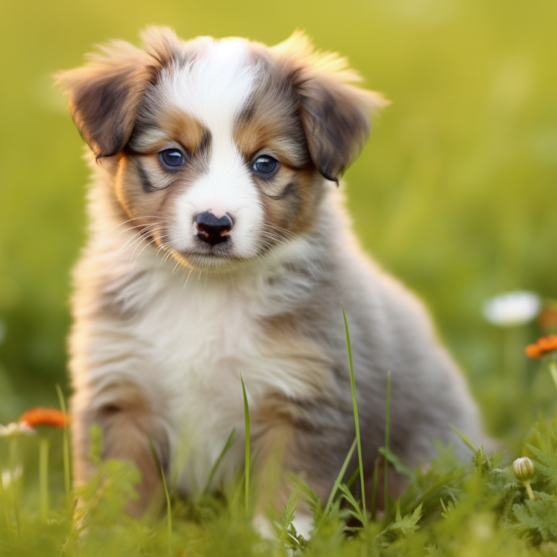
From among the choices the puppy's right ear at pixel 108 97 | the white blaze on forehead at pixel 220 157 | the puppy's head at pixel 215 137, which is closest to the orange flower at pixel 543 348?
the puppy's head at pixel 215 137

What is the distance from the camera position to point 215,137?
2.96 m

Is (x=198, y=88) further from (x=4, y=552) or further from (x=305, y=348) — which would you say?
(x=4, y=552)

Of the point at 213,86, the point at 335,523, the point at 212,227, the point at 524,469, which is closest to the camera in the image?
the point at 335,523

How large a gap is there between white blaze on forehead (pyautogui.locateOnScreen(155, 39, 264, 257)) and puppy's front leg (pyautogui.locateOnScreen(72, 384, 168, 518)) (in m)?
0.74

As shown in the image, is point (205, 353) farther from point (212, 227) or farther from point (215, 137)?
point (215, 137)

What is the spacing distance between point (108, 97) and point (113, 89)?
1.5 inches

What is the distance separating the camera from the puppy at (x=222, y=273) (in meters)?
2.98

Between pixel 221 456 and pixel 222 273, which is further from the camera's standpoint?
pixel 222 273

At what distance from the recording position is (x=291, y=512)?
2479 millimetres

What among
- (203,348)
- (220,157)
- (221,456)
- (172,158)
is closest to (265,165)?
(220,157)

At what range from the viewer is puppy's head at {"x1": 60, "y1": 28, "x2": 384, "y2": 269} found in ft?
9.61

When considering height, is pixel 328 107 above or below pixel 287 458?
above

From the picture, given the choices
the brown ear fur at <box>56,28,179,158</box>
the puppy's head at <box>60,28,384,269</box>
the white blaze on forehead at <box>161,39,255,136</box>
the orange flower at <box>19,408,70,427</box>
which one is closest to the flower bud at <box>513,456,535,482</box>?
the puppy's head at <box>60,28,384,269</box>

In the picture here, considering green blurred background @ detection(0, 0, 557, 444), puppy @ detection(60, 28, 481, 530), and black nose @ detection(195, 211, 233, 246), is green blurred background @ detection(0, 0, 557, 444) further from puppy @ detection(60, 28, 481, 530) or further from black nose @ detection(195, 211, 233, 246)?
black nose @ detection(195, 211, 233, 246)
